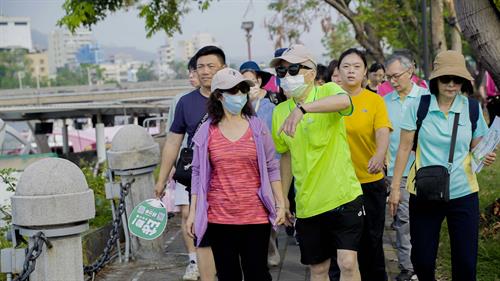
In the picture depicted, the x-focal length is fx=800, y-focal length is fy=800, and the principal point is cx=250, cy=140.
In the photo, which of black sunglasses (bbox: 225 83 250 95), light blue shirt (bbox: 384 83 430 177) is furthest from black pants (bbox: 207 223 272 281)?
light blue shirt (bbox: 384 83 430 177)

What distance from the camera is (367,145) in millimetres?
6035

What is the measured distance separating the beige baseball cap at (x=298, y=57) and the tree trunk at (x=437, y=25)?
1155cm

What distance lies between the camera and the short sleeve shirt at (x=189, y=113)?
6.51 meters

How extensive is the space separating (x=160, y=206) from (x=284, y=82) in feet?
6.34

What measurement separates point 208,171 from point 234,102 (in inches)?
19.1

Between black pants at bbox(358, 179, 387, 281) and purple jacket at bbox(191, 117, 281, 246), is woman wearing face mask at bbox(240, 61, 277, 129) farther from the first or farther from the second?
purple jacket at bbox(191, 117, 281, 246)

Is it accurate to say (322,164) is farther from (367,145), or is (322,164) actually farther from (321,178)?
(367,145)

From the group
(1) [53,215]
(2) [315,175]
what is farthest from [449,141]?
(1) [53,215]

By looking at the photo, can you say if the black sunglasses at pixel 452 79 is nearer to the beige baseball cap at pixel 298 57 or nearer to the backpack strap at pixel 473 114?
the backpack strap at pixel 473 114

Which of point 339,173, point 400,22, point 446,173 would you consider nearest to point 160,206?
point 339,173

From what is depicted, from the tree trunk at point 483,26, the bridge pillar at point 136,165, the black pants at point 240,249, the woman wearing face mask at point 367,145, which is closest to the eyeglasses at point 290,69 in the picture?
the woman wearing face mask at point 367,145

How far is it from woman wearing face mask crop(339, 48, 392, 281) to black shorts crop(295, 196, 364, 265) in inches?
25.1

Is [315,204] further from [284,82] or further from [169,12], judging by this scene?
[169,12]

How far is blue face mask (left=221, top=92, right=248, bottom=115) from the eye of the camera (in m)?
5.26
